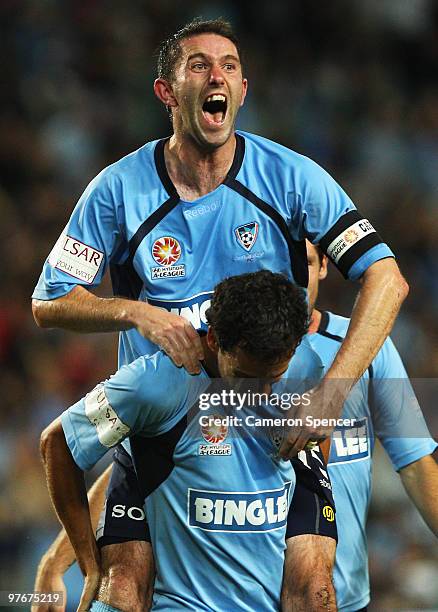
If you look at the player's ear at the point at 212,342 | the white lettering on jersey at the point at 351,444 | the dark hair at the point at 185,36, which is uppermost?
the dark hair at the point at 185,36

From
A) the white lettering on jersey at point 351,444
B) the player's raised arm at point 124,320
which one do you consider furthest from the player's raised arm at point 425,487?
the player's raised arm at point 124,320

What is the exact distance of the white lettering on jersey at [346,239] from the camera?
3.43 m

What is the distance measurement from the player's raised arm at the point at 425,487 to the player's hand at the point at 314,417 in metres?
0.93

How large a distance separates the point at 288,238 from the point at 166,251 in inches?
15.0

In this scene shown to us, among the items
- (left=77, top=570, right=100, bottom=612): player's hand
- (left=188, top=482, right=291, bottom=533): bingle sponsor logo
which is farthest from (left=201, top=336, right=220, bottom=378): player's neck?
(left=77, top=570, right=100, bottom=612): player's hand

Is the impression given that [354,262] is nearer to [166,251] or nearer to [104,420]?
[166,251]

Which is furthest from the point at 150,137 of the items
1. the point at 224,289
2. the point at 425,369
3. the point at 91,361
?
the point at 224,289

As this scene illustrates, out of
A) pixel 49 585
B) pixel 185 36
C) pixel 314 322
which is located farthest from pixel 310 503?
pixel 185 36

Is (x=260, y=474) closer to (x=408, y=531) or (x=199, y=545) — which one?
(x=199, y=545)

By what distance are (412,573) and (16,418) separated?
89.8 inches

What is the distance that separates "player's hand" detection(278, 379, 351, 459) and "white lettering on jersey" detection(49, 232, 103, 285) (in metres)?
0.83

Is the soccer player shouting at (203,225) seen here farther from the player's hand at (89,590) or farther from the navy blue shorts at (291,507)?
the player's hand at (89,590)

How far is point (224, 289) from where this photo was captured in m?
2.98

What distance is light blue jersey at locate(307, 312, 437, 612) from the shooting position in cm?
382
